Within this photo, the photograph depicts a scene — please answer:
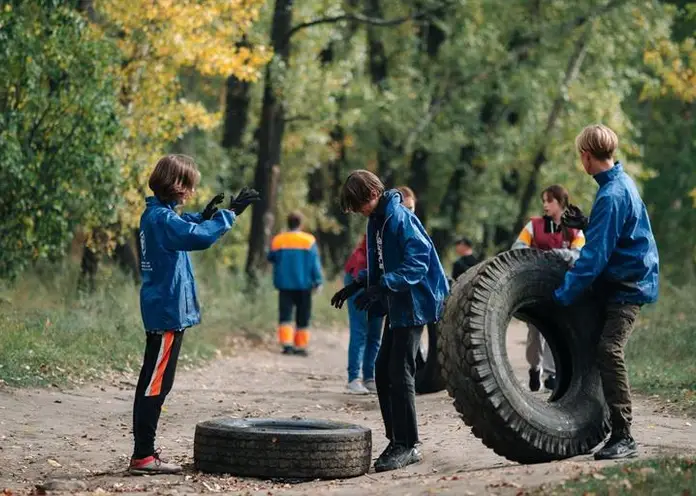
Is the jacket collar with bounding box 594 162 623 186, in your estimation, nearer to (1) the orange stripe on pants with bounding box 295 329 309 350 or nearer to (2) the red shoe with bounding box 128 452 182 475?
(2) the red shoe with bounding box 128 452 182 475

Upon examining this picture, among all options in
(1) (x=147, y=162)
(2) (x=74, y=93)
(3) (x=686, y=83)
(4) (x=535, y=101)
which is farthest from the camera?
(4) (x=535, y=101)

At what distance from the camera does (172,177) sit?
349 inches

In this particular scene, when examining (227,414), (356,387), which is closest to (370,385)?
(356,387)

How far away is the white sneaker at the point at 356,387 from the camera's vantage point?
46.8 feet

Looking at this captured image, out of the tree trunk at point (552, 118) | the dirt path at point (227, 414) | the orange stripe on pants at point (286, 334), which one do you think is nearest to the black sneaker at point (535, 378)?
the dirt path at point (227, 414)

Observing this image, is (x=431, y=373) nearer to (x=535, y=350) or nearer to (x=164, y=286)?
(x=535, y=350)

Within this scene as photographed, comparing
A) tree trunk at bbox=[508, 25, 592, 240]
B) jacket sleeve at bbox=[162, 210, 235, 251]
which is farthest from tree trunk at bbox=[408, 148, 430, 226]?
jacket sleeve at bbox=[162, 210, 235, 251]

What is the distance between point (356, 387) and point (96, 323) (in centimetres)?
366

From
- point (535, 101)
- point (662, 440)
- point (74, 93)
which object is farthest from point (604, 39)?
point (662, 440)

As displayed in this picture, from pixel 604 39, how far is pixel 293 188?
8584 millimetres

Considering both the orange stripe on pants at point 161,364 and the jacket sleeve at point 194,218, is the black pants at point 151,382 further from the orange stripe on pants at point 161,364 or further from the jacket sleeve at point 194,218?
the jacket sleeve at point 194,218

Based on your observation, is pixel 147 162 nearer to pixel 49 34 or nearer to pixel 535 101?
pixel 49 34

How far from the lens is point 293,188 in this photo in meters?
34.8

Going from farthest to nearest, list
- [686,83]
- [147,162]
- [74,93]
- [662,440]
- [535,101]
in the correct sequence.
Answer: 1. [535,101]
2. [686,83]
3. [147,162]
4. [74,93]
5. [662,440]
